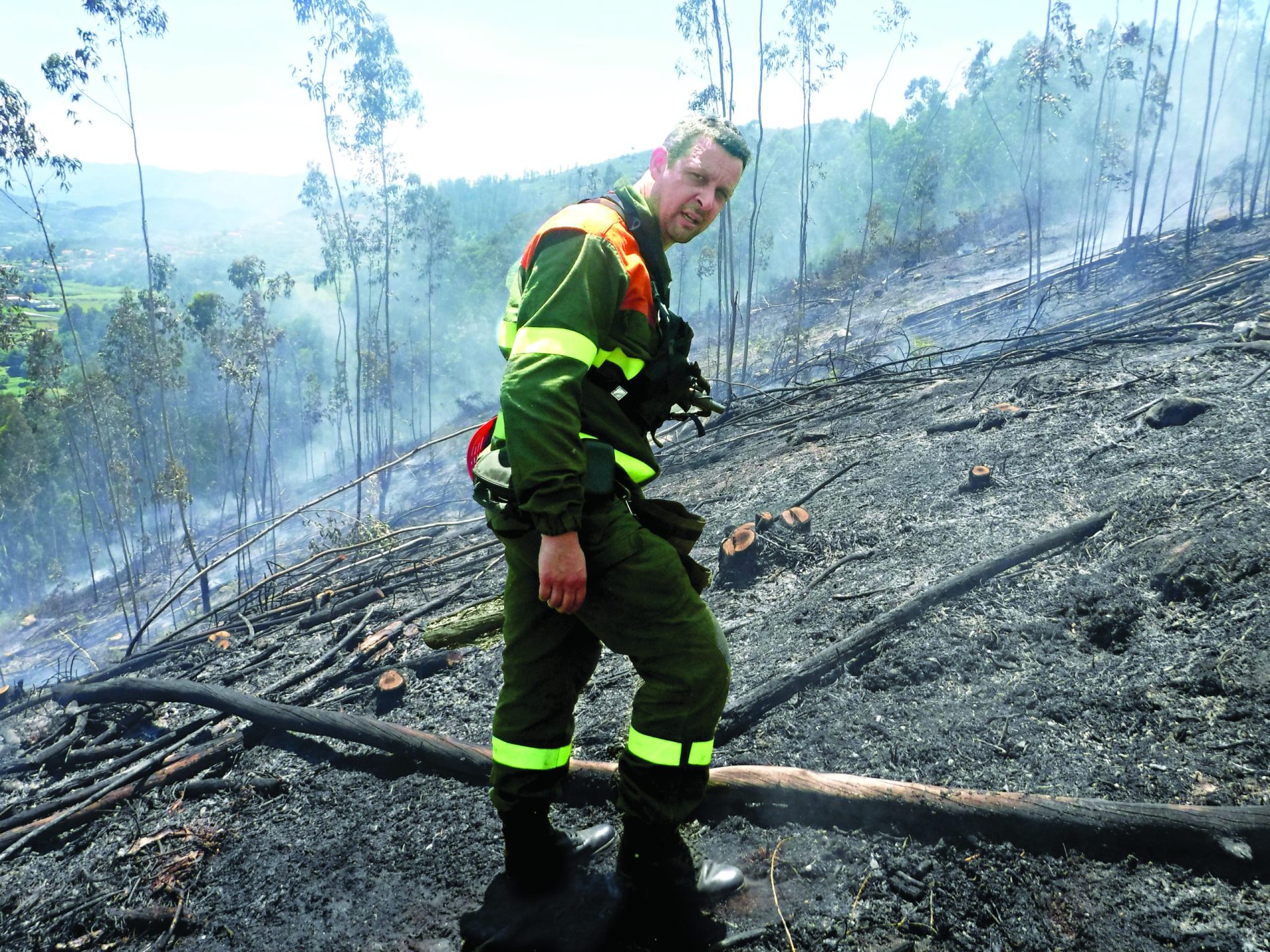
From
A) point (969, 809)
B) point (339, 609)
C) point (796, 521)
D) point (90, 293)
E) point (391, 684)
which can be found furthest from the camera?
point (90, 293)

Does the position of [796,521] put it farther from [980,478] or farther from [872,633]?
[872,633]

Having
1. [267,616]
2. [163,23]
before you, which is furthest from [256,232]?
[267,616]

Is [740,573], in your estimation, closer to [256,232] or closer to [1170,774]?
[1170,774]

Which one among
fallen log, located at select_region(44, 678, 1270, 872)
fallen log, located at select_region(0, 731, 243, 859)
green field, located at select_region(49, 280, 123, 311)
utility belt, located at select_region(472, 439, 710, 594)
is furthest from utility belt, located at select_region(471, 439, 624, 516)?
green field, located at select_region(49, 280, 123, 311)

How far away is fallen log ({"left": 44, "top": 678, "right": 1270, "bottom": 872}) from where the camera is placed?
176 cm

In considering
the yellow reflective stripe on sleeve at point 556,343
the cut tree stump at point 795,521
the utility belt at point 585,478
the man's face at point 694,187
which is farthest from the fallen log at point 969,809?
the cut tree stump at point 795,521

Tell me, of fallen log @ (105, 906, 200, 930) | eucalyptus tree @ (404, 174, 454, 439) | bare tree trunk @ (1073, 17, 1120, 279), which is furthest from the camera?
eucalyptus tree @ (404, 174, 454, 439)

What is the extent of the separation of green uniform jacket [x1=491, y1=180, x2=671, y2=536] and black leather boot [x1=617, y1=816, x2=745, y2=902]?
903 mm

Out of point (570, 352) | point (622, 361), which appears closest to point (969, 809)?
point (622, 361)

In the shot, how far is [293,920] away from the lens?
2033 mm

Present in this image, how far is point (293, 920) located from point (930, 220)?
141 ft

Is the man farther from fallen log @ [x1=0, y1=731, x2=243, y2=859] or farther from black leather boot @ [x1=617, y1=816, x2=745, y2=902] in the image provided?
fallen log @ [x1=0, y1=731, x2=243, y2=859]

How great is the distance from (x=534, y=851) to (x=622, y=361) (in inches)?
52.3

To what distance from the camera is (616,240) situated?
1602mm
